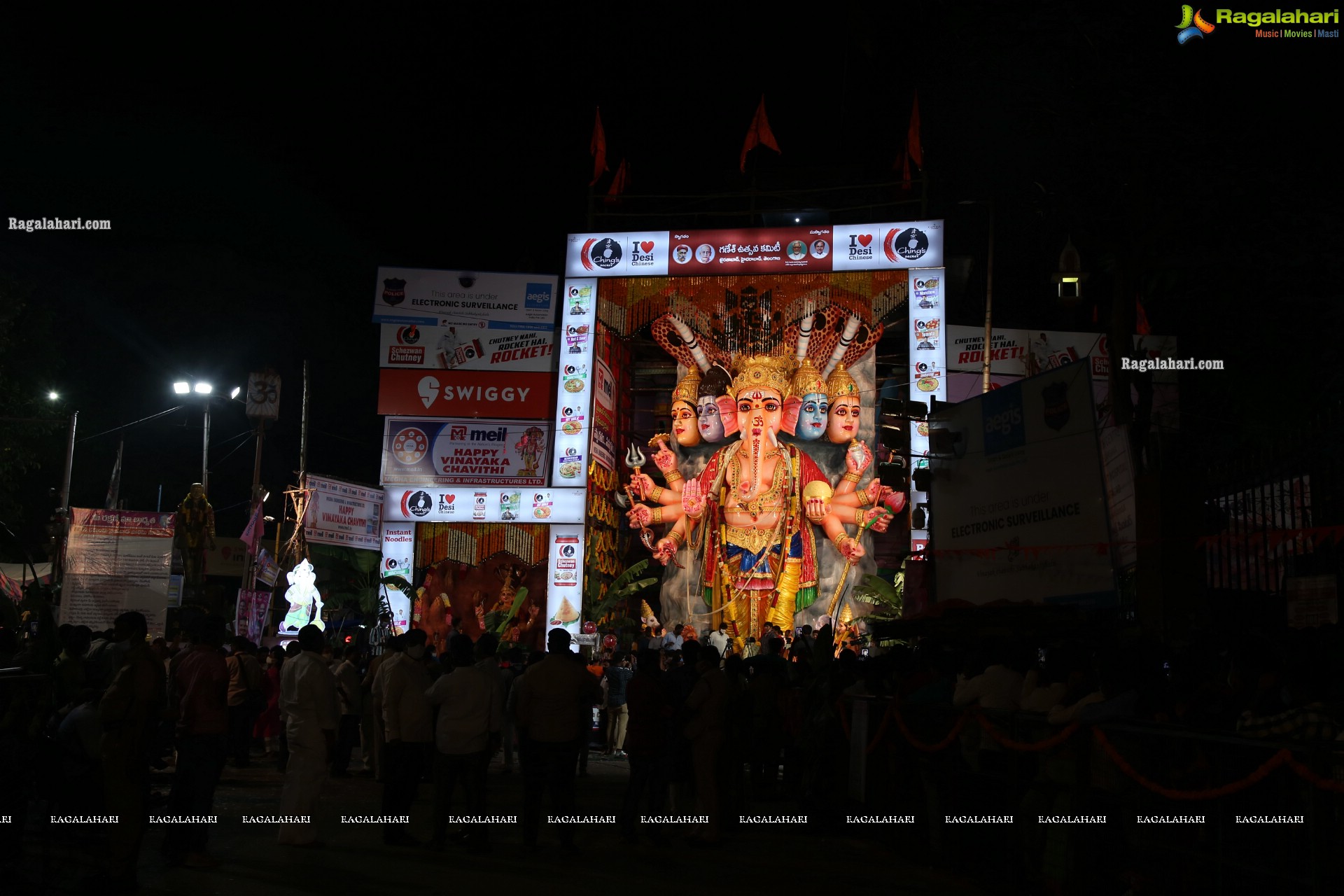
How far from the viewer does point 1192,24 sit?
11164 mm

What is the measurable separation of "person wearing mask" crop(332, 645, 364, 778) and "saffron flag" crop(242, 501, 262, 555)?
7844mm

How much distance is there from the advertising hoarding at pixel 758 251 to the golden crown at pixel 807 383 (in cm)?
328

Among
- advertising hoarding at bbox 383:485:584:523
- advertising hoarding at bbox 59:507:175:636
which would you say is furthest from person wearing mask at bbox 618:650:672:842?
advertising hoarding at bbox 383:485:584:523

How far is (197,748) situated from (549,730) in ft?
7.69

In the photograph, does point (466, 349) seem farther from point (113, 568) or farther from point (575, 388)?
point (113, 568)

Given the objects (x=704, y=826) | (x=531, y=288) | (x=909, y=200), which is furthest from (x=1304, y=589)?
(x=531, y=288)


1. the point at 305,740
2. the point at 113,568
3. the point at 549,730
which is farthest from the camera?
the point at 113,568

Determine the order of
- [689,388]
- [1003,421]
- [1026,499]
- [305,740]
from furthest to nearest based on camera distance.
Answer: [689,388]
[1003,421]
[1026,499]
[305,740]

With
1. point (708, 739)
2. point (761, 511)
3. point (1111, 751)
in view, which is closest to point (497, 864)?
point (708, 739)

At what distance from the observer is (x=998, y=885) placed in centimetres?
719

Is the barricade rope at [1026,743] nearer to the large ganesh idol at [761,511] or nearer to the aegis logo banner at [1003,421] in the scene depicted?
the aegis logo banner at [1003,421]

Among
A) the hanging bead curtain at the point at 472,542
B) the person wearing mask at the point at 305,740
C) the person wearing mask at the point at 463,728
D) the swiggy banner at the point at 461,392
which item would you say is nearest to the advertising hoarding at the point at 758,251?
the swiggy banner at the point at 461,392

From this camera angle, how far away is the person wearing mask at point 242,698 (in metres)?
12.3

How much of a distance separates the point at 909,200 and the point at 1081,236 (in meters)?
14.2
